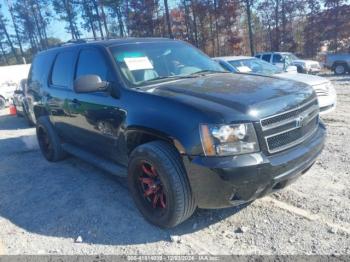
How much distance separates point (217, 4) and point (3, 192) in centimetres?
3576

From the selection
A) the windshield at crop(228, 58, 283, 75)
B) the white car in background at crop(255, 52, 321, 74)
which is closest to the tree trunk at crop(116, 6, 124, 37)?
the white car in background at crop(255, 52, 321, 74)

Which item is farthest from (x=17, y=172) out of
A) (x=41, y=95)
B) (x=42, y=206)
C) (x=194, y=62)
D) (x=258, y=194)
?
(x=258, y=194)

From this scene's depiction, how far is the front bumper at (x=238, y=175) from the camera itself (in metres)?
2.68

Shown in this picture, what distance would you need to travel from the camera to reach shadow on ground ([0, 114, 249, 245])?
336 centimetres

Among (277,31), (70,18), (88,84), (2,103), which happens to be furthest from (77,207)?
(70,18)

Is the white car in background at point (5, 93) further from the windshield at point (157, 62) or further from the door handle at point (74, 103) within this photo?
the windshield at point (157, 62)

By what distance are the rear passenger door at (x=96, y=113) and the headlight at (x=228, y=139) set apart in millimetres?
1218

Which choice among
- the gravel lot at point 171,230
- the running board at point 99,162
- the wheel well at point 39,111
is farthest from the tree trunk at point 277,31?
the running board at point 99,162

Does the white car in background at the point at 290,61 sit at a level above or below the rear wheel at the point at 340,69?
above

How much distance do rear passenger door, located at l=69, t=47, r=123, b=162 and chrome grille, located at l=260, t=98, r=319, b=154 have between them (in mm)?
1614

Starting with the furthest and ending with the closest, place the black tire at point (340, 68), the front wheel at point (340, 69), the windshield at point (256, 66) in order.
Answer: the front wheel at point (340, 69), the black tire at point (340, 68), the windshield at point (256, 66)

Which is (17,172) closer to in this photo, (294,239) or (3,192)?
(3,192)

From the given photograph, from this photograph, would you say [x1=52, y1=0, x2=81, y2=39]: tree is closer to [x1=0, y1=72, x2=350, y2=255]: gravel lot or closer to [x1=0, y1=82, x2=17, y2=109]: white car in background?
[x1=0, y1=82, x2=17, y2=109]: white car in background

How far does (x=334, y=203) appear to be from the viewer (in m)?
3.47
